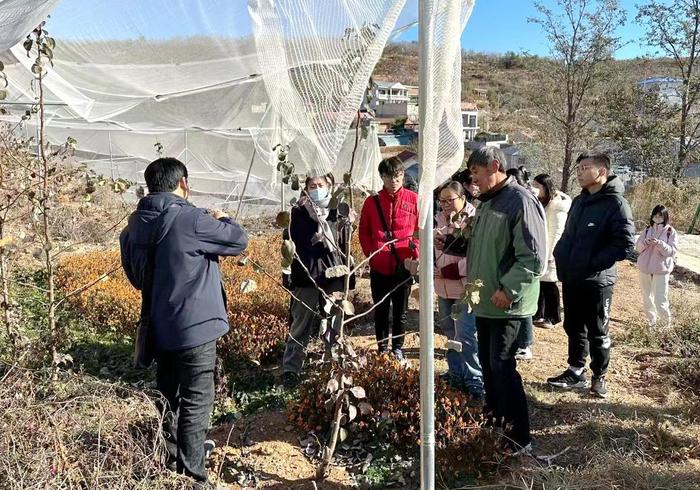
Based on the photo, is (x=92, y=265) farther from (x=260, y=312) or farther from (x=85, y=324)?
(x=260, y=312)

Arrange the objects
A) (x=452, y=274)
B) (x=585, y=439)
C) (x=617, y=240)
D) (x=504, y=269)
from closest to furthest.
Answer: (x=504, y=269)
(x=585, y=439)
(x=617, y=240)
(x=452, y=274)

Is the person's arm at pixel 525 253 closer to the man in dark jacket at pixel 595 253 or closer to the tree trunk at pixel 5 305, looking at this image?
the man in dark jacket at pixel 595 253

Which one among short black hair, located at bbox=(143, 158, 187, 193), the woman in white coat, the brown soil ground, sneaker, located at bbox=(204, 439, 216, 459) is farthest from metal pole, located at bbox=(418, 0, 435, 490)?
the woman in white coat

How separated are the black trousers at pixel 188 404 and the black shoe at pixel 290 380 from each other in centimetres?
118

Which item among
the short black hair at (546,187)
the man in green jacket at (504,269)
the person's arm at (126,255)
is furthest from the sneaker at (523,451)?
the short black hair at (546,187)

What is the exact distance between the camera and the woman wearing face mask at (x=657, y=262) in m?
5.29

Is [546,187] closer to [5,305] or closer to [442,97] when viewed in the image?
[442,97]

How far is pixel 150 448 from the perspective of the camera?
Result: 244cm

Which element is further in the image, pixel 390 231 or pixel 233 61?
pixel 390 231

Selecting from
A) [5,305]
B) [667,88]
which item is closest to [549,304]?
[5,305]

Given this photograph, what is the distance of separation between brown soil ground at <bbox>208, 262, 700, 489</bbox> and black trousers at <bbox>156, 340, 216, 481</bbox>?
29 centimetres

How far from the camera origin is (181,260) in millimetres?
2557

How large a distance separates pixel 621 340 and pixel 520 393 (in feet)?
8.46

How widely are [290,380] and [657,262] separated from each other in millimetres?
3757
